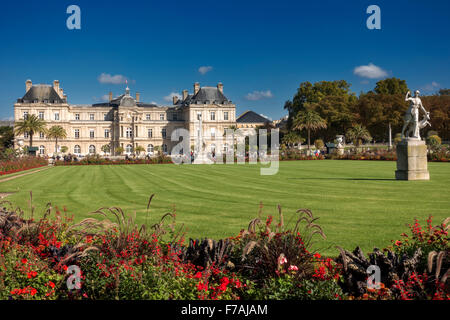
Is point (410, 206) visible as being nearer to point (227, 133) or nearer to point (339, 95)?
point (339, 95)

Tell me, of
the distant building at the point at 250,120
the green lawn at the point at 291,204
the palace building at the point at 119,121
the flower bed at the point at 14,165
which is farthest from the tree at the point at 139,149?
the green lawn at the point at 291,204

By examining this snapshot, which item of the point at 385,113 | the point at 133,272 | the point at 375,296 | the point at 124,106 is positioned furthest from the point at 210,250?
the point at 124,106

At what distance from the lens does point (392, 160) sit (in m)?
38.6

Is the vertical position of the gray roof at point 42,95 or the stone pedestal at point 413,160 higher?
the gray roof at point 42,95

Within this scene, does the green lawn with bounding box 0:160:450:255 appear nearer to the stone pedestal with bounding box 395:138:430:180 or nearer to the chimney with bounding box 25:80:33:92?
the stone pedestal with bounding box 395:138:430:180

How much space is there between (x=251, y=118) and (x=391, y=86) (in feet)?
150

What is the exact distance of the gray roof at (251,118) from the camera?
111650 millimetres

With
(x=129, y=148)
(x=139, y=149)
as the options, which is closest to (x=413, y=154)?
(x=139, y=149)

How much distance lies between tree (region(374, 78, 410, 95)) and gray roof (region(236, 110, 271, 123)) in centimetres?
4320

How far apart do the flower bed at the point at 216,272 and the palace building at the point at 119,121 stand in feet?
278

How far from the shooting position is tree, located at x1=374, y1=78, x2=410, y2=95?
235ft

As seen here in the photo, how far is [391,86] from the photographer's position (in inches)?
2847

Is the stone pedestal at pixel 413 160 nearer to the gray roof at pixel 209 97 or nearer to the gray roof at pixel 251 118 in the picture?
the gray roof at pixel 209 97
